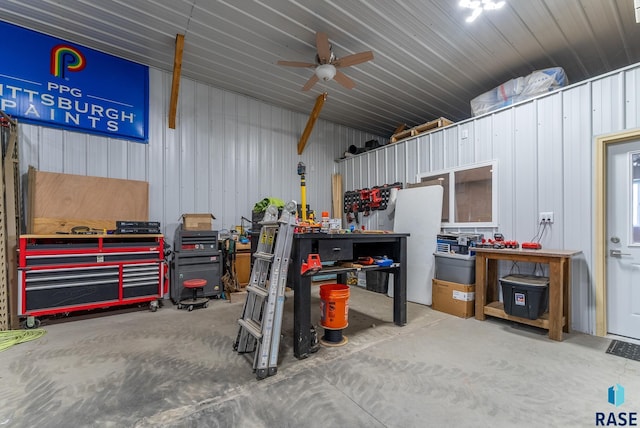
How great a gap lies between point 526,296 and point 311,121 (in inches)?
168

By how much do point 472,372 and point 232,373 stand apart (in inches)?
70.1

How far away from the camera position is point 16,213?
3.14 m

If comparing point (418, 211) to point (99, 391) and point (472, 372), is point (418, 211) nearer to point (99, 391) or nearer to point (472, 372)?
point (472, 372)

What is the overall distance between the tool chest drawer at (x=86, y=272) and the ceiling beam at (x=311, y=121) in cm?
316

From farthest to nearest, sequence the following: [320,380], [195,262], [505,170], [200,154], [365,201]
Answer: [365,201], [200,154], [195,262], [505,170], [320,380]

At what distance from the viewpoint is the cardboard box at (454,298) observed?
130 inches

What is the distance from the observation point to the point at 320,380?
1.94m

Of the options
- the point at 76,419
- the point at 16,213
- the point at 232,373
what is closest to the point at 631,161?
the point at 232,373

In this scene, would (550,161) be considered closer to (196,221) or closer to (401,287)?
(401,287)

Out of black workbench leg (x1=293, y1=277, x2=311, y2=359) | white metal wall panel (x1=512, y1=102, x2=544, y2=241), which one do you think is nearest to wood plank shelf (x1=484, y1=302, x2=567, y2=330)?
white metal wall panel (x1=512, y1=102, x2=544, y2=241)

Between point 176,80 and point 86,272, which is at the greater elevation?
point 176,80

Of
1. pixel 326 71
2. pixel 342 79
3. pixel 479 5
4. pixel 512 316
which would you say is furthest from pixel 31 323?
pixel 479 5

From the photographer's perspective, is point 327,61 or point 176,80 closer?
point 327,61

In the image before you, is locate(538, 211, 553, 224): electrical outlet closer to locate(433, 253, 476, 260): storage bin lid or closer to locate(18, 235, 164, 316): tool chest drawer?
locate(433, 253, 476, 260): storage bin lid
